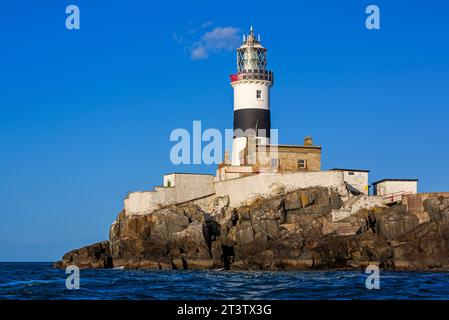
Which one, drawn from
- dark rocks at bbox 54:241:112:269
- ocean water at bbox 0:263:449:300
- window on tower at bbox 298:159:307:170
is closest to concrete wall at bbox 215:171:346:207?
window on tower at bbox 298:159:307:170

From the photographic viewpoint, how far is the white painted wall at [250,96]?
56344mm

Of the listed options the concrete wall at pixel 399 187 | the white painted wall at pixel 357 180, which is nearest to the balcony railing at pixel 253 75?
the white painted wall at pixel 357 180

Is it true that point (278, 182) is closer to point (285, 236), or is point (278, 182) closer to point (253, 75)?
point (285, 236)

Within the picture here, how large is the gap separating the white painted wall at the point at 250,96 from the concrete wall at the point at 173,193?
6.49m

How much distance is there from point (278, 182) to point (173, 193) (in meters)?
8.68

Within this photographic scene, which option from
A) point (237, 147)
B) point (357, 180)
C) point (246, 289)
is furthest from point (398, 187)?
point (246, 289)

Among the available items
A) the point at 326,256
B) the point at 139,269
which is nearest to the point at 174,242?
the point at 139,269

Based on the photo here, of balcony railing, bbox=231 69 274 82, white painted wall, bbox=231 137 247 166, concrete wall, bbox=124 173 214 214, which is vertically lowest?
concrete wall, bbox=124 173 214 214

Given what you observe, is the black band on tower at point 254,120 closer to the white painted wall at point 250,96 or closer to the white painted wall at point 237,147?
the white painted wall at point 250,96

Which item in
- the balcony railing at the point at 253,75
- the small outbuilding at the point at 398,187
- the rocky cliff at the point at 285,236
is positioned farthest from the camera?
the balcony railing at the point at 253,75

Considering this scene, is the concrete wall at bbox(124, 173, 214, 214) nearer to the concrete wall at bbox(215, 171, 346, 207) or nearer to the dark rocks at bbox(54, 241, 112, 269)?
the dark rocks at bbox(54, 241, 112, 269)

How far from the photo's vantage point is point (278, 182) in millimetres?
48594

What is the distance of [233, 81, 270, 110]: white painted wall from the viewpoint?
56344 mm
